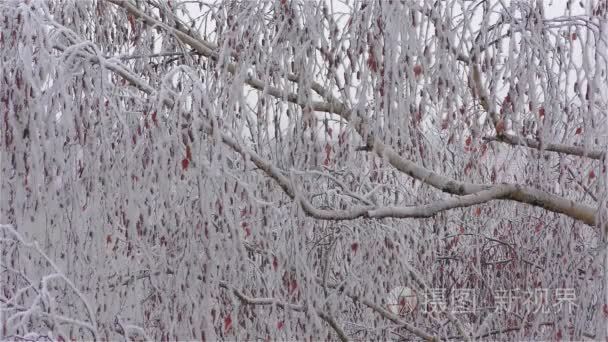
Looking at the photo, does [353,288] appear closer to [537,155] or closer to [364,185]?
[364,185]

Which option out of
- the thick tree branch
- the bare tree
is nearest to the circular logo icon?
the bare tree

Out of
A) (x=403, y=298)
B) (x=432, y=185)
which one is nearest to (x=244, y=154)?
(x=432, y=185)

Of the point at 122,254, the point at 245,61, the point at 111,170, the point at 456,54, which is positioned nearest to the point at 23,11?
the point at 111,170

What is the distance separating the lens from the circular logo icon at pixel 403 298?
11.2 ft

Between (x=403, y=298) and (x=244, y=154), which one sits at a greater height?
(x=244, y=154)

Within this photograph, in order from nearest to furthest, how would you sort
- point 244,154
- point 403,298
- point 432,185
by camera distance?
1. point 244,154
2. point 432,185
3. point 403,298

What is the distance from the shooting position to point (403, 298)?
3.41m

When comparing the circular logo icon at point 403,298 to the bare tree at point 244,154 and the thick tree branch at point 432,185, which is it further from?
the thick tree branch at point 432,185

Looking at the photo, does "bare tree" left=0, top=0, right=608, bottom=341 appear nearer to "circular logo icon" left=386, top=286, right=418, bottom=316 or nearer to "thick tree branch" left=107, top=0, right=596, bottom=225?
"thick tree branch" left=107, top=0, right=596, bottom=225

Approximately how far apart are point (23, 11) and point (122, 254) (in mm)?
1136

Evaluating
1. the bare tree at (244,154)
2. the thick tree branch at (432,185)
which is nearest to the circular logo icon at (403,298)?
the bare tree at (244,154)

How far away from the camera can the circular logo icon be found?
11.2 ft

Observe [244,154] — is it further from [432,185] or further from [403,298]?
[403,298]

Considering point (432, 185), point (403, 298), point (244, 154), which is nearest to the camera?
point (244, 154)
